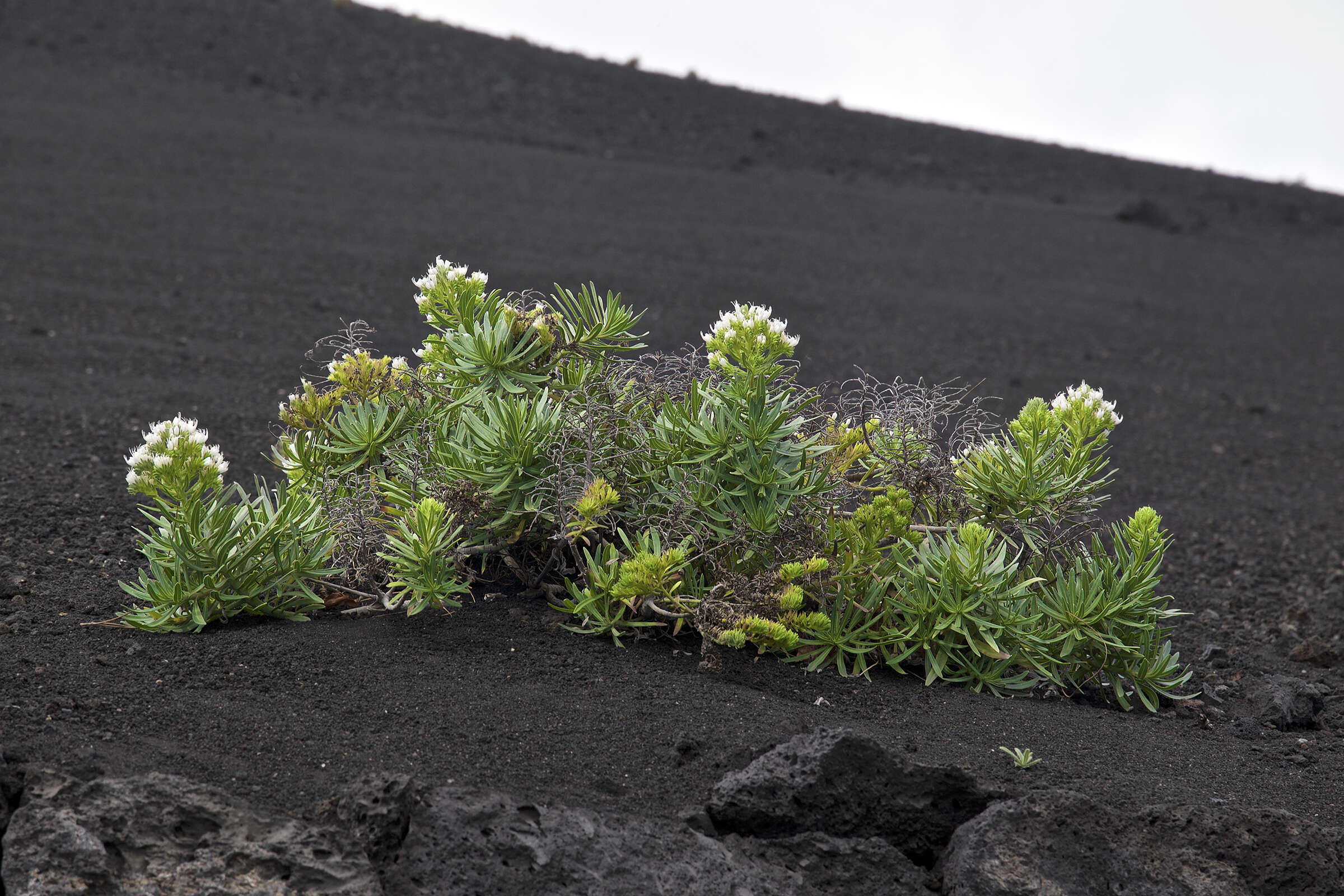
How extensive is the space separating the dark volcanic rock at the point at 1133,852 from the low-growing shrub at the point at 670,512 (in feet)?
2.31

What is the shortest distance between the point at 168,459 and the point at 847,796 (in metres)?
1.87

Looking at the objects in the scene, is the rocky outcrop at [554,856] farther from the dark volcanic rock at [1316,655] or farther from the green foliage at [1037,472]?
the dark volcanic rock at [1316,655]

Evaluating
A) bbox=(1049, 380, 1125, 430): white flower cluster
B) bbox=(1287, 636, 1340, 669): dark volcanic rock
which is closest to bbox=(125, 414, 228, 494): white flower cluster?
bbox=(1049, 380, 1125, 430): white flower cluster

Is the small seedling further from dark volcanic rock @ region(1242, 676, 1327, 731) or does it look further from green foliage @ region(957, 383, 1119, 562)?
dark volcanic rock @ region(1242, 676, 1327, 731)

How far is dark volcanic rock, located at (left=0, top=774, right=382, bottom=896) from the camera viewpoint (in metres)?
1.86

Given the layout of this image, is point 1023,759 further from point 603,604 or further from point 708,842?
point 603,604

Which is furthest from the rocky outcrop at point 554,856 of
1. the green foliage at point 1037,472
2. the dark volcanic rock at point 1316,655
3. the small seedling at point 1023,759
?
the dark volcanic rock at point 1316,655

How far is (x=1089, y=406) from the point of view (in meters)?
3.02

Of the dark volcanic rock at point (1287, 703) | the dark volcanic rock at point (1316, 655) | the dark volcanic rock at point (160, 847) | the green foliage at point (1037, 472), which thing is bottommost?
the dark volcanic rock at point (160, 847)

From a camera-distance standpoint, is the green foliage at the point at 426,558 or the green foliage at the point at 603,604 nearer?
the green foliage at the point at 426,558

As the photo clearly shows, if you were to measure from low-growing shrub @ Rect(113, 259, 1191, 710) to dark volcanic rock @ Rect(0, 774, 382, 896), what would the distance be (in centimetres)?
84

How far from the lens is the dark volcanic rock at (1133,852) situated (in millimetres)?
2146

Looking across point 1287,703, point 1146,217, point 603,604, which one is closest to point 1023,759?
point 603,604

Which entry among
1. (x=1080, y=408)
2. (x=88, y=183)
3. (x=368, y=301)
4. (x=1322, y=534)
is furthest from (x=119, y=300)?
(x=1322, y=534)
